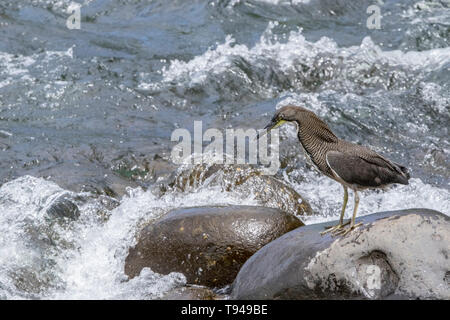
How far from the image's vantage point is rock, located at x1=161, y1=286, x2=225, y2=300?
5.28 meters

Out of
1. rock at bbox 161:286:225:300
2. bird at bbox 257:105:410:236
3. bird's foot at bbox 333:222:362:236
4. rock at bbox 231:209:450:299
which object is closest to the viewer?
rock at bbox 231:209:450:299

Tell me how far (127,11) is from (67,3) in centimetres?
110

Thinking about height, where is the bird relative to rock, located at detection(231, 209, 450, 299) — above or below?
above

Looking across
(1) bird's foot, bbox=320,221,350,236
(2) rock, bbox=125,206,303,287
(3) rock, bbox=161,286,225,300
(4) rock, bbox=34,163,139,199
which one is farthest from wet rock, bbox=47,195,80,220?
(1) bird's foot, bbox=320,221,350,236

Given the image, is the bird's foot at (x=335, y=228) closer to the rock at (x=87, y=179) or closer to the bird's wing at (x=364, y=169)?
the bird's wing at (x=364, y=169)

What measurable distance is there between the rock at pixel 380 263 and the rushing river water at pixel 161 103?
4.45 ft

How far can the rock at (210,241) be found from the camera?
5668 millimetres

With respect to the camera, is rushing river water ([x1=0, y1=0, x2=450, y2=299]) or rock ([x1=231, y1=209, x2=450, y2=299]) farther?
rushing river water ([x1=0, y1=0, x2=450, y2=299])

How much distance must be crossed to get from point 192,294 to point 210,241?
498 mm

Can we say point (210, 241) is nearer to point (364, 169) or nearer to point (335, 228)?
point (335, 228)

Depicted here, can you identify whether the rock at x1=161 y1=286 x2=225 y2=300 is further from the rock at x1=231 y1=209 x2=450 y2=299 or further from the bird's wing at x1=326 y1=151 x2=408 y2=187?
the bird's wing at x1=326 y1=151 x2=408 y2=187

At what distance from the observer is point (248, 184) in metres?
6.96

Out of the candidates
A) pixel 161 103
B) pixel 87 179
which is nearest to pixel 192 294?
pixel 87 179
